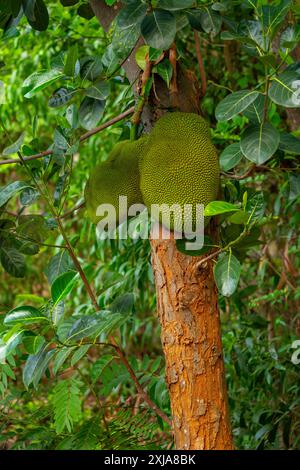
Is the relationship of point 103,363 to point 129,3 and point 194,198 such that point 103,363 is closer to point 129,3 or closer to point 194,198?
point 194,198

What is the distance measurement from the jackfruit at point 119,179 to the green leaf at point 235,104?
0.51 ft

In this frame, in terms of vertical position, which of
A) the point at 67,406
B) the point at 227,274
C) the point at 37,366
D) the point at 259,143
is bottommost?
the point at 67,406

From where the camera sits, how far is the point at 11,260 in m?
1.11

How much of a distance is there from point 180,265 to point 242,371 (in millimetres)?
725

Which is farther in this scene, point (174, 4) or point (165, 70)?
point (165, 70)

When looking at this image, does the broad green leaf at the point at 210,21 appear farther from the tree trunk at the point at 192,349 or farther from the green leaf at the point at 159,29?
the tree trunk at the point at 192,349

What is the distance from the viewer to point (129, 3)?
2.55 ft

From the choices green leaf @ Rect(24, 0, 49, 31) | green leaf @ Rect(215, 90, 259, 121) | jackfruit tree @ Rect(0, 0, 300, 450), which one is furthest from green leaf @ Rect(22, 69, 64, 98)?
green leaf @ Rect(215, 90, 259, 121)

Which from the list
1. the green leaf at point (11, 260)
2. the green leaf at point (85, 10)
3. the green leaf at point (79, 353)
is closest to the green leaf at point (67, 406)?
the green leaf at point (79, 353)

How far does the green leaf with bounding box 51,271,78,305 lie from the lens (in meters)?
0.88

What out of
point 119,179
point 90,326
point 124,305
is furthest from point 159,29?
point 124,305

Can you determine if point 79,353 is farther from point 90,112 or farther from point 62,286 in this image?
point 90,112

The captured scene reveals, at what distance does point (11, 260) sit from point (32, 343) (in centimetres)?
30

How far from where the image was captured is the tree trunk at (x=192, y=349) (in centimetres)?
87
